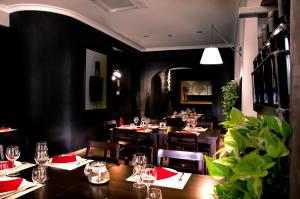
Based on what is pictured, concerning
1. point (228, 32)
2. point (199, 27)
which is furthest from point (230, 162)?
point (228, 32)

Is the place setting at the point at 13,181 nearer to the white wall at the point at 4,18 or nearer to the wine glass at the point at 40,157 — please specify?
the wine glass at the point at 40,157

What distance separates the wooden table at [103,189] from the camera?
4.52ft

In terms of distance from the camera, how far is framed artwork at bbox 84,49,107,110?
5.84m

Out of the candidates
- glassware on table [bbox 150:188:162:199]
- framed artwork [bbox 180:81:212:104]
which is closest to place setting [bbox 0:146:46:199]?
glassware on table [bbox 150:188:162:199]

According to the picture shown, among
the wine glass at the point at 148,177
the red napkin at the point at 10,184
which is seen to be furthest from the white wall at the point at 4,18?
the wine glass at the point at 148,177

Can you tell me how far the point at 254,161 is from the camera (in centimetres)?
62

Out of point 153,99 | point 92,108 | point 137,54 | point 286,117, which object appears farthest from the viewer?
point 153,99

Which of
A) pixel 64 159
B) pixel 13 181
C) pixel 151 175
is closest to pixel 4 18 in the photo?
pixel 64 159

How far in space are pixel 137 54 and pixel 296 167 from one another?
→ 8484mm

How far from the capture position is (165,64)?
29.1 feet

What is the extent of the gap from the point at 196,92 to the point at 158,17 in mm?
6083

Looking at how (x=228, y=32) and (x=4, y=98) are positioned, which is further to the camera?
(x=228, y=32)

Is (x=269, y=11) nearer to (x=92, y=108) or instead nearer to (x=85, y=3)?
(x=85, y=3)

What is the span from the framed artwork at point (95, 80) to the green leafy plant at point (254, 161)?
538 cm
